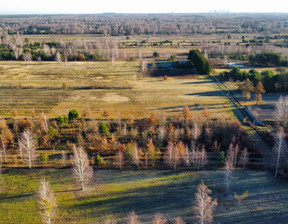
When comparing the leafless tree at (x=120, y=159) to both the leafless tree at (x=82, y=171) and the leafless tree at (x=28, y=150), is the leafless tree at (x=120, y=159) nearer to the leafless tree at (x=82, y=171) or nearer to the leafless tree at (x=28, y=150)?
the leafless tree at (x=82, y=171)

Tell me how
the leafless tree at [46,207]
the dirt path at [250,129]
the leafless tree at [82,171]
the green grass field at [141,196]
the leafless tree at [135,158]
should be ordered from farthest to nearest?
the dirt path at [250,129] → the leafless tree at [135,158] → the leafless tree at [82,171] → the green grass field at [141,196] → the leafless tree at [46,207]

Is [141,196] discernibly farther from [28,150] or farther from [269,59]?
[269,59]

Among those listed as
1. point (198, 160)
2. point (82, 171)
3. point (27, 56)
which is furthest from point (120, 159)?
point (27, 56)

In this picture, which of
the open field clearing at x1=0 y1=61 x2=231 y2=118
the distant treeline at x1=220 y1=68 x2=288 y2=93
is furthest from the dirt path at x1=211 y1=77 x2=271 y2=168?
the distant treeline at x1=220 y1=68 x2=288 y2=93

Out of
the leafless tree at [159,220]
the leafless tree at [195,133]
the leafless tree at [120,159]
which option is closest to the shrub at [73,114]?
the leafless tree at [120,159]

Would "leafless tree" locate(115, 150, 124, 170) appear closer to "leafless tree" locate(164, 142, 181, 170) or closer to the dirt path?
"leafless tree" locate(164, 142, 181, 170)
